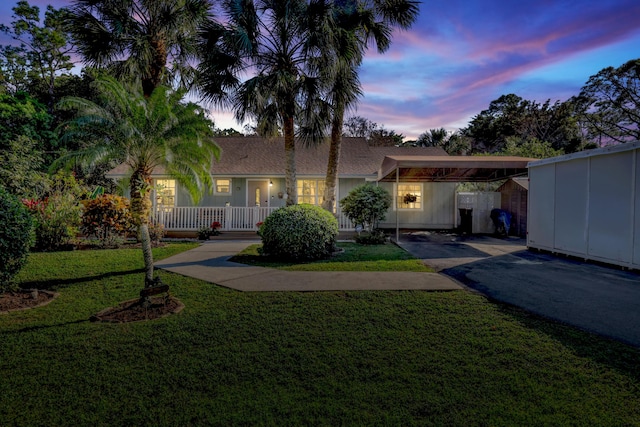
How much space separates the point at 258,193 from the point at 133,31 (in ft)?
28.0

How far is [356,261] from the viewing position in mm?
8367

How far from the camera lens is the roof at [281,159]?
16094 mm

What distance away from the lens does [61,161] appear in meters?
6.18

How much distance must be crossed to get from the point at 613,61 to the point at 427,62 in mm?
20893

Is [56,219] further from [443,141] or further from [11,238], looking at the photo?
[443,141]

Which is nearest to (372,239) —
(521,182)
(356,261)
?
(356,261)

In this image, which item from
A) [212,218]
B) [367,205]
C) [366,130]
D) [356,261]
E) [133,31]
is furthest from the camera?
[366,130]

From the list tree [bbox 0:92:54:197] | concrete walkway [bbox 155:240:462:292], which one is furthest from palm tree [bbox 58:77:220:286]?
tree [bbox 0:92:54:197]

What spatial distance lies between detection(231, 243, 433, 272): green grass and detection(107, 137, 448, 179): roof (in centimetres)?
660

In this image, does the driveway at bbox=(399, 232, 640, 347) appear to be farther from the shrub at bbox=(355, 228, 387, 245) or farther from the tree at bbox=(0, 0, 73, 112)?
the tree at bbox=(0, 0, 73, 112)

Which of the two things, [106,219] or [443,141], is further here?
[443,141]

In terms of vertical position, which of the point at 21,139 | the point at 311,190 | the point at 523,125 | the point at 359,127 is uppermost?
the point at 359,127

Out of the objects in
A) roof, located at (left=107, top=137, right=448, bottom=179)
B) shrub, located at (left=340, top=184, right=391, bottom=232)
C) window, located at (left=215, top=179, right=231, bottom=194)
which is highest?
roof, located at (left=107, top=137, right=448, bottom=179)

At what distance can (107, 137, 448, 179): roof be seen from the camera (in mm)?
16094
